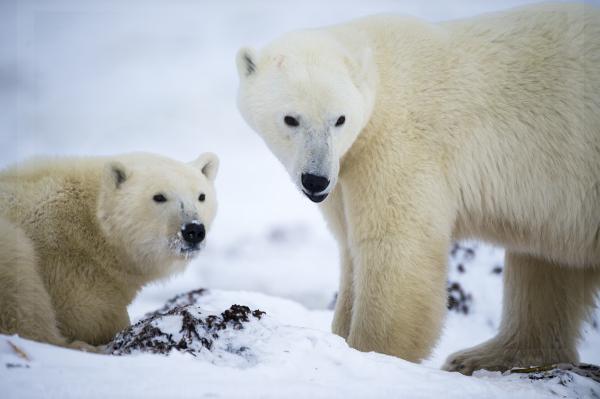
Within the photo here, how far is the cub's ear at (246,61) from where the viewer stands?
453 centimetres

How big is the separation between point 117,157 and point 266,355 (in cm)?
253

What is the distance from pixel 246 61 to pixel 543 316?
3.47 m

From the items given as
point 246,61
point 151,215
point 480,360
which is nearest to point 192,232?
point 151,215

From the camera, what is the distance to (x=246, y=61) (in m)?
4.60

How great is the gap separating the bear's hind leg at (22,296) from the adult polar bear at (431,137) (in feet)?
5.72

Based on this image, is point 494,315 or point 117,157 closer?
point 117,157

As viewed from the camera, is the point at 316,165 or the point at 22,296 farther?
the point at 316,165

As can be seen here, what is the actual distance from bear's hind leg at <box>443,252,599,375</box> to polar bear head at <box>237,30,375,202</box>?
237 cm

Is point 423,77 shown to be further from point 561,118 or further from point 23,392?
point 23,392

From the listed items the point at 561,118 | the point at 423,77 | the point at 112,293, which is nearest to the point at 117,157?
the point at 112,293

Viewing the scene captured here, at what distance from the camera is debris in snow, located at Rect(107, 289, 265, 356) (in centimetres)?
302

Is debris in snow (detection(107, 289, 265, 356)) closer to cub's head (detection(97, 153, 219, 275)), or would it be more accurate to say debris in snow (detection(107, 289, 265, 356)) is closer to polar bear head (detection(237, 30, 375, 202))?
cub's head (detection(97, 153, 219, 275))

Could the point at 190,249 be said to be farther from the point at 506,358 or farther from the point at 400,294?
the point at 506,358

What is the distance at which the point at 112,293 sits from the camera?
419 cm
